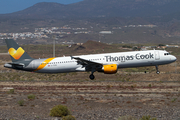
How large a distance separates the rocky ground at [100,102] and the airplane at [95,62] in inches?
200

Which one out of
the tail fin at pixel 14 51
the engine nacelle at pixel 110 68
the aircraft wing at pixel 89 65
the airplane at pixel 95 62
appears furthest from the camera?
the tail fin at pixel 14 51

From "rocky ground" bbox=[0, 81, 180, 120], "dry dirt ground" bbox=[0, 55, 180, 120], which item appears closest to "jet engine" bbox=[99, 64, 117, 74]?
"dry dirt ground" bbox=[0, 55, 180, 120]

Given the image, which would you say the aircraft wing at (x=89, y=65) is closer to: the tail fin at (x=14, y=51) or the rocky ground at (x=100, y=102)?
the rocky ground at (x=100, y=102)

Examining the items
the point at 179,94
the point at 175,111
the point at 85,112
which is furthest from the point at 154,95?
the point at 85,112

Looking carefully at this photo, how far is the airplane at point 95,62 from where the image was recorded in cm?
3700

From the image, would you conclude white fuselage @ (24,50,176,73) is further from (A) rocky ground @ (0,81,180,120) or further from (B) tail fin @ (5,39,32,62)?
(A) rocky ground @ (0,81,180,120)

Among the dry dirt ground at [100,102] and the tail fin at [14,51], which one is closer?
the dry dirt ground at [100,102]

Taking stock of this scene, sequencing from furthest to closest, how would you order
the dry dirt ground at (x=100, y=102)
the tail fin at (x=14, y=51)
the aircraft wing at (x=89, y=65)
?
the tail fin at (x=14, y=51) → the aircraft wing at (x=89, y=65) → the dry dirt ground at (x=100, y=102)

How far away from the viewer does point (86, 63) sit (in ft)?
122

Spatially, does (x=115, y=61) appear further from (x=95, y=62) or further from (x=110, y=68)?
(x=95, y=62)

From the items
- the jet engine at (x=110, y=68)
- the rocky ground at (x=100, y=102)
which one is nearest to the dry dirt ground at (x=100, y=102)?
the rocky ground at (x=100, y=102)

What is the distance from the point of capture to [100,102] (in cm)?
2462

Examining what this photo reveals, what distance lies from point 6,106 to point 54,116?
5628 millimetres

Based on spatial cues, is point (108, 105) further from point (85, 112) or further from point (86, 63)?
point (86, 63)
